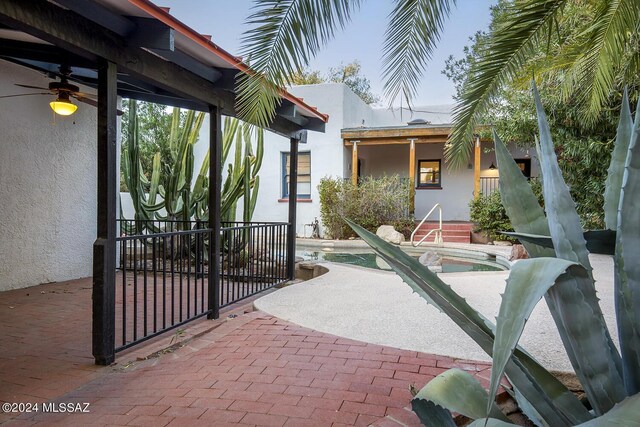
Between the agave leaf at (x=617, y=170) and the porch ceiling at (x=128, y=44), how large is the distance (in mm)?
1985

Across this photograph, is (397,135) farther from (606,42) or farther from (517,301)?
(517,301)

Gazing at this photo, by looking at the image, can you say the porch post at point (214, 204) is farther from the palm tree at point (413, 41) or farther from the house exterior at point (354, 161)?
the house exterior at point (354, 161)

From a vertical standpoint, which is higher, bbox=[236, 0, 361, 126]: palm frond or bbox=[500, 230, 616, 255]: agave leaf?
bbox=[236, 0, 361, 126]: palm frond

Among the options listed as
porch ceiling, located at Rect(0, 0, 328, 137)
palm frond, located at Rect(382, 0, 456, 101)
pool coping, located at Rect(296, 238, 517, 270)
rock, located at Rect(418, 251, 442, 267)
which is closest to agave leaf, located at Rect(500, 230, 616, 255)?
palm frond, located at Rect(382, 0, 456, 101)

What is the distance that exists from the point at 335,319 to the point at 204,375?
1459 mm

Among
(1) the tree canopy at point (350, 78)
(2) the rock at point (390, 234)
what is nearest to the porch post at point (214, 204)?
(2) the rock at point (390, 234)

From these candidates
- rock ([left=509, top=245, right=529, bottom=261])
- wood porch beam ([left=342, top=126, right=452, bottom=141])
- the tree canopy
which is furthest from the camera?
the tree canopy

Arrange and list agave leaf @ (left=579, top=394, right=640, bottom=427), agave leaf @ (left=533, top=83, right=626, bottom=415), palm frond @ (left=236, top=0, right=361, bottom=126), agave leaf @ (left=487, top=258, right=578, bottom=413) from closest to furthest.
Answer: agave leaf @ (left=487, top=258, right=578, bottom=413) → agave leaf @ (left=579, top=394, right=640, bottom=427) → agave leaf @ (left=533, top=83, right=626, bottom=415) → palm frond @ (left=236, top=0, right=361, bottom=126)

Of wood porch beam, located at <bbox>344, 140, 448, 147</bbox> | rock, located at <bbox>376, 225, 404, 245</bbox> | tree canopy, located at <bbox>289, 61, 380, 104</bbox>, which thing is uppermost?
tree canopy, located at <bbox>289, 61, 380, 104</bbox>

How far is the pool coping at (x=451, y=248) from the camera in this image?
9.79m

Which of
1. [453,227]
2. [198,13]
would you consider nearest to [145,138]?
[453,227]

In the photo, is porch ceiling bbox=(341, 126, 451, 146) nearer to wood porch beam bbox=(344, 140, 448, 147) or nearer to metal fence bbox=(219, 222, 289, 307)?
wood porch beam bbox=(344, 140, 448, 147)

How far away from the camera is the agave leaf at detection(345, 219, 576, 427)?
1.51 meters

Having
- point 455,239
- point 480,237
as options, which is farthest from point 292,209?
point 480,237
